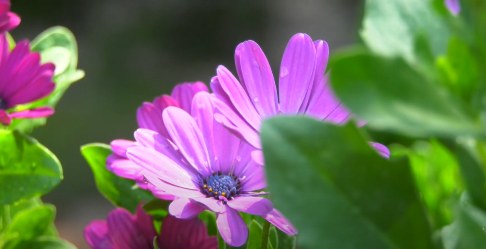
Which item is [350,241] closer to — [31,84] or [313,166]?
[313,166]

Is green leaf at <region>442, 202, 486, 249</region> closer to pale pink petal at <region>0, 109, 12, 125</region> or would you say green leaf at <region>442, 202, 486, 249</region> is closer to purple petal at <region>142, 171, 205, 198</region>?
purple petal at <region>142, 171, 205, 198</region>

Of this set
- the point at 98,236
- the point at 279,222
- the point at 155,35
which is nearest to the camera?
the point at 279,222

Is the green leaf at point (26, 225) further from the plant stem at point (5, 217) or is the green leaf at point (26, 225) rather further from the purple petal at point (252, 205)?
the purple petal at point (252, 205)

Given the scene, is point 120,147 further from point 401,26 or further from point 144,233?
point 401,26

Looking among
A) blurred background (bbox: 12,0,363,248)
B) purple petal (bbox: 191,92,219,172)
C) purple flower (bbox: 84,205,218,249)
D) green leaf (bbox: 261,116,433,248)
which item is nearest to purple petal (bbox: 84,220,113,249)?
purple flower (bbox: 84,205,218,249)

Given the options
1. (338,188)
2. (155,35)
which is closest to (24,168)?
(338,188)
